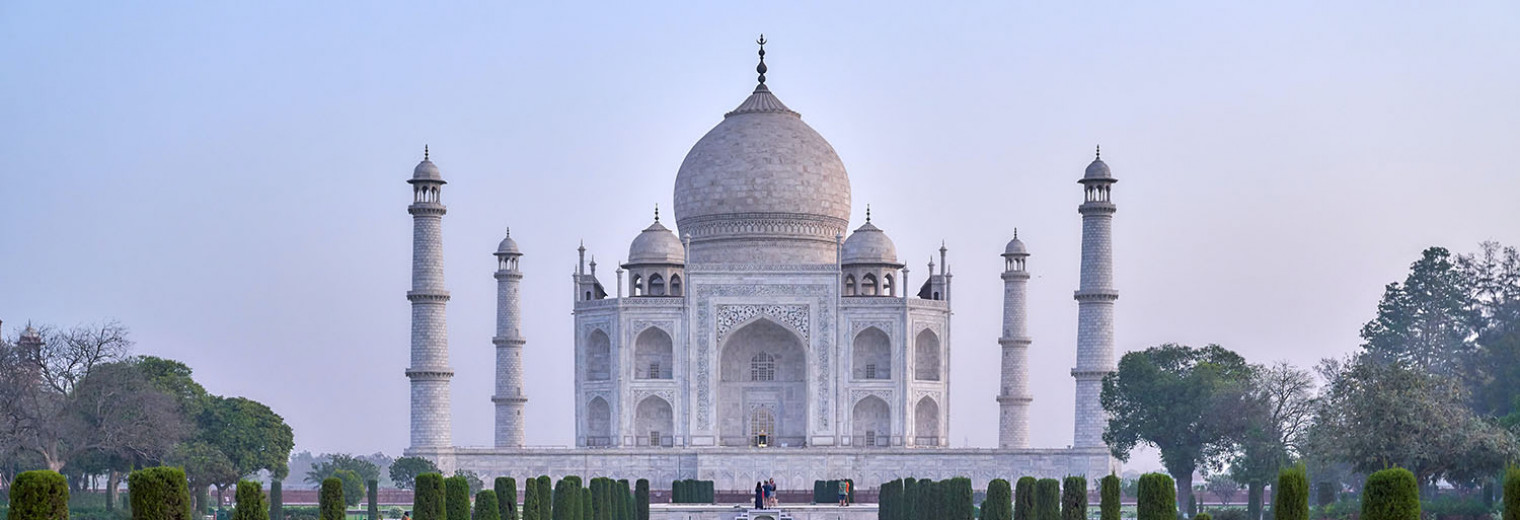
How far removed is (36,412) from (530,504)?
16.2 m

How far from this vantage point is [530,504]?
100 feet

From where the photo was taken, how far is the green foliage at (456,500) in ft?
93.8

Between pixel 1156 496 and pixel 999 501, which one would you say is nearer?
pixel 1156 496

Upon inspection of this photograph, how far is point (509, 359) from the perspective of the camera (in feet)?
185

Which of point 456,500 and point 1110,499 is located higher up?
point 1110,499

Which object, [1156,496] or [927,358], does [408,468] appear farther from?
[1156,496]

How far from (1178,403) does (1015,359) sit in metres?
9.59

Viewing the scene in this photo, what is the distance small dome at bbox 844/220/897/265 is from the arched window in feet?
10.8

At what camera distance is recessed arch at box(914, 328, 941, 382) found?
5466 centimetres

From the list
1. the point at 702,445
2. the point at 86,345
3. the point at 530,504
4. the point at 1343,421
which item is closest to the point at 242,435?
the point at 86,345

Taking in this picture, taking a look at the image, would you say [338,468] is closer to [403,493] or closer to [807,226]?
[403,493]

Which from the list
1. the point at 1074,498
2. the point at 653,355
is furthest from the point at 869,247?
the point at 1074,498

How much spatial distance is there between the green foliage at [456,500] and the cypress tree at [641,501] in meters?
11.7

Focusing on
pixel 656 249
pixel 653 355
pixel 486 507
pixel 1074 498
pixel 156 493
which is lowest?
pixel 486 507
